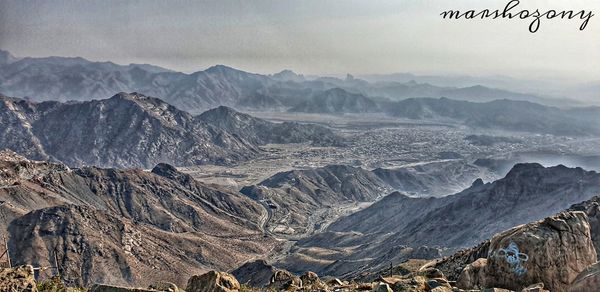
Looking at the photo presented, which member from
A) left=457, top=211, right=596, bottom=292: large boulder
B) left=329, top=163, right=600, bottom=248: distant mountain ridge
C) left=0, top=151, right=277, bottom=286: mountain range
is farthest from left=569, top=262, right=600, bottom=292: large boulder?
left=329, top=163, right=600, bottom=248: distant mountain ridge

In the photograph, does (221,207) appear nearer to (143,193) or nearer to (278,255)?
(143,193)

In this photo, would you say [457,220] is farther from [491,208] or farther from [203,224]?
[203,224]

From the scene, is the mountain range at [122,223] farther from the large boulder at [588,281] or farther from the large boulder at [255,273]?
the large boulder at [588,281]

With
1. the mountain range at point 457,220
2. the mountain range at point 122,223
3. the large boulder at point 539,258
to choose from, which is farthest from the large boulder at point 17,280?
the mountain range at point 457,220

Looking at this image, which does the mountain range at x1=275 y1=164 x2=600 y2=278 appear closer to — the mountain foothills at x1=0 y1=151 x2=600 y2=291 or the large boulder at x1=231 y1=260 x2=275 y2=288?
the mountain foothills at x1=0 y1=151 x2=600 y2=291

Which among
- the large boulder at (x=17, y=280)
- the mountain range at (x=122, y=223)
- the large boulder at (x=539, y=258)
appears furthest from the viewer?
the mountain range at (x=122, y=223)

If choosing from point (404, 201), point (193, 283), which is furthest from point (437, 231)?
point (193, 283)

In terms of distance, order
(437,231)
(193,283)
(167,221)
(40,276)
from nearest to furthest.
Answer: (193,283) < (40,276) < (437,231) < (167,221)
